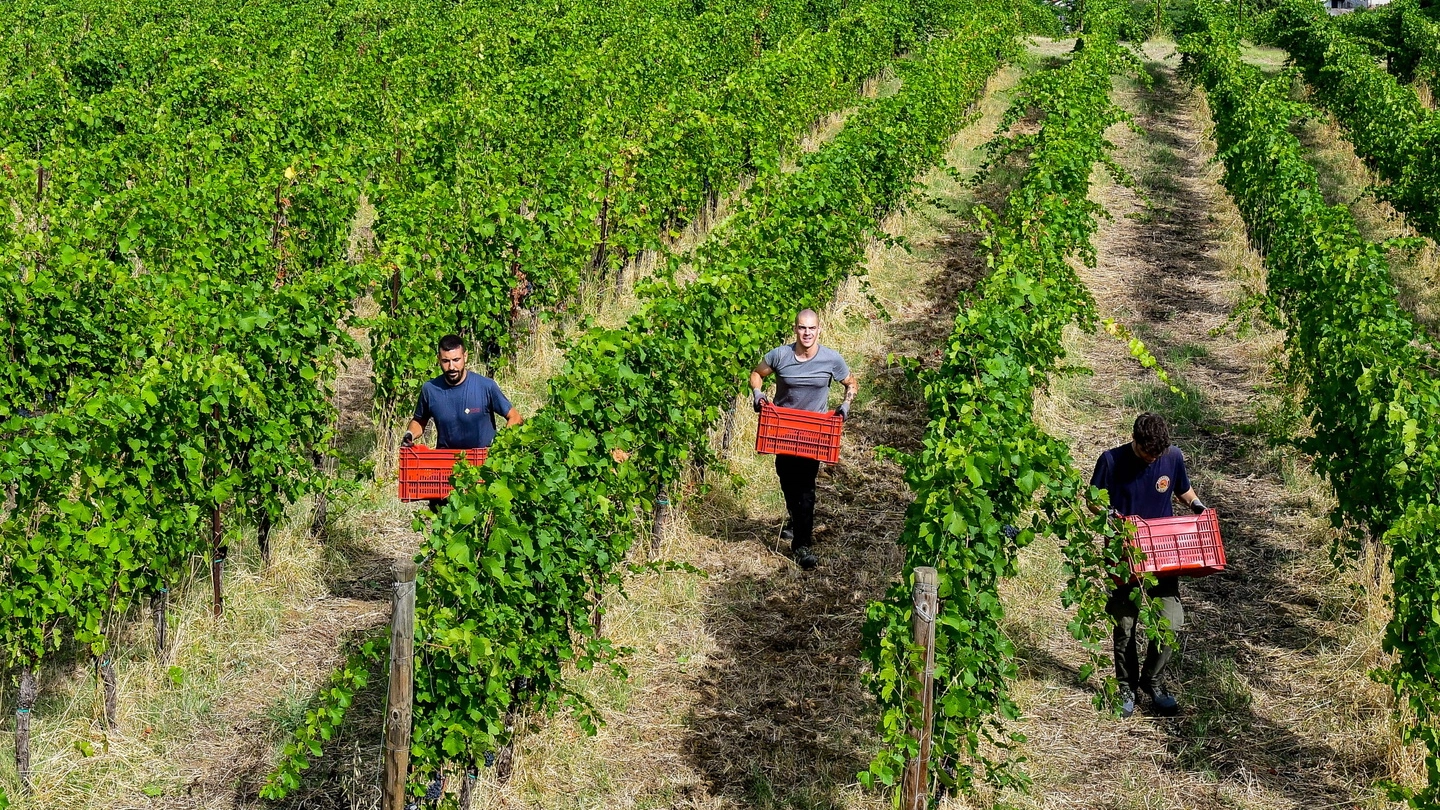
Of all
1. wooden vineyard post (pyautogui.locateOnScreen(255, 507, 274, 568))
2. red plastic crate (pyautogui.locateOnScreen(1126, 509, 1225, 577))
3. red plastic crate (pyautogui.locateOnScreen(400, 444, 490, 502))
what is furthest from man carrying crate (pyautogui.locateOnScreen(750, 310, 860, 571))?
wooden vineyard post (pyautogui.locateOnScreen(255, 507, 274, 568))

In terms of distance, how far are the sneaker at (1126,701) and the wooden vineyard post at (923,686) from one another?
1668 mm

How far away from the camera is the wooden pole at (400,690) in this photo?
4371mm

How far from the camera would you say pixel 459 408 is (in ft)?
20.9

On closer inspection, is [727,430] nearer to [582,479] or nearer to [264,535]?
[582,479]

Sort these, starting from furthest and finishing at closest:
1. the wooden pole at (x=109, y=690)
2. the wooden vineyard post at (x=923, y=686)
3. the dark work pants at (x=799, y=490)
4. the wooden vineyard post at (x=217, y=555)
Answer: the dark work pants at (x=799, y=490) → the wooden vineyard post at (x=217, y=555) → the wooden pole at (x=109, y=690) → the wooden vineyard post at (x=923, y=686)

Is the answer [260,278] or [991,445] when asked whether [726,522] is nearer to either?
[991,445]

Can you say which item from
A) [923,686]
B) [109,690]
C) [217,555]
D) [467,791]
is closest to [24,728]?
[109,690]

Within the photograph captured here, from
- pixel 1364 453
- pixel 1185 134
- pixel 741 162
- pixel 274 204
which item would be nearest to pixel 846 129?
pixel 741 162

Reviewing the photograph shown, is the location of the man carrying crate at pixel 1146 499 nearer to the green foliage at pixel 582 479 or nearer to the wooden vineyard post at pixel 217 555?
the green foliage at pixel 582 479

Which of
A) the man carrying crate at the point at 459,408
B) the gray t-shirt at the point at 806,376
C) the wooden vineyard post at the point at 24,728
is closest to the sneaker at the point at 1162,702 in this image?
the gray t-shirt at the point at 806,376

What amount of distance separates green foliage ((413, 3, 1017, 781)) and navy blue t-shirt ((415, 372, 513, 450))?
1.44 feet

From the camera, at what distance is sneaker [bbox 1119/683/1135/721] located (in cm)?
597

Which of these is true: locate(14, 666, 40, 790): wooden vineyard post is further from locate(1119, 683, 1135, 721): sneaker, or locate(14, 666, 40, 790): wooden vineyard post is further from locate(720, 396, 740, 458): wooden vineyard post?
locate(1119, 683, 1135, 721): sneaker

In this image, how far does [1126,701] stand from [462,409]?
11.8 feet
